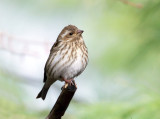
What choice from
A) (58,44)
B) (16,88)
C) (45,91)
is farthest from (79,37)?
(16,88)

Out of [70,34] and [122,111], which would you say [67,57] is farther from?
[122,111]

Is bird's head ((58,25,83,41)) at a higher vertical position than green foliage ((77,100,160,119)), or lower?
higher

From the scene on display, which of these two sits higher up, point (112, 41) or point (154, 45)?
point (112, 41)

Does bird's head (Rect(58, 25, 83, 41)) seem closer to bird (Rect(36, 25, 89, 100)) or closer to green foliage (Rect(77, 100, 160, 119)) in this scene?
bird (Rect(36, 25, 89, 100))

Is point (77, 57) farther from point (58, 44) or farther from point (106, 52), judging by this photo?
point (106, 52)

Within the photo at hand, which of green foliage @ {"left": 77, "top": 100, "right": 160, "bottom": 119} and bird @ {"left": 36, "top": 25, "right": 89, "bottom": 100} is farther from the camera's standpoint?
bird @ {"left": 36, "top": 25, "right": 89, "bottom": 100}

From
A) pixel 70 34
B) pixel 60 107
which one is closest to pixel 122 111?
pixel 60 107

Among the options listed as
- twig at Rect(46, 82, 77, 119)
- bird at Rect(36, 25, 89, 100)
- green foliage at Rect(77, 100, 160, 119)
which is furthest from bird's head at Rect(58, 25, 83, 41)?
twig at Rect(46, 82, 77, 119)

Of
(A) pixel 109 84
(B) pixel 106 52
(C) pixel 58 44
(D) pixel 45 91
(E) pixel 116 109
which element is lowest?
(E) pixel 116 109
